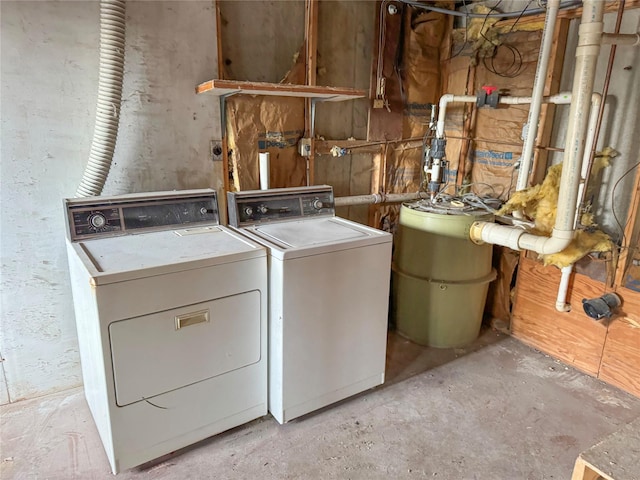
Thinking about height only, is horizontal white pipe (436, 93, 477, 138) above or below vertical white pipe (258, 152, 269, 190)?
above

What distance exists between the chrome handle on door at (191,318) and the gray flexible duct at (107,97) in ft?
2.51

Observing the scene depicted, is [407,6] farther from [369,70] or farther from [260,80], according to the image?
[260,80]

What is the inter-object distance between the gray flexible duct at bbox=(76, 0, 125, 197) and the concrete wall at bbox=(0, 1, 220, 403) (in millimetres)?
135

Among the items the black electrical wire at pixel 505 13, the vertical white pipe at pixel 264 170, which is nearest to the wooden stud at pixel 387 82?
the black electrical wire at pixel 505 13

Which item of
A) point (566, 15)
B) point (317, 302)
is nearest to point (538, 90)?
point (566, 15)

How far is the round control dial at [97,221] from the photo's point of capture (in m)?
1.88

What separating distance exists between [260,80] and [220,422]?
1812mm

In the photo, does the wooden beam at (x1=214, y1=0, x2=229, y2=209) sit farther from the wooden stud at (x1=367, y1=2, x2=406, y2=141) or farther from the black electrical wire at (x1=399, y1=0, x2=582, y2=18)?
the black electrical wire at (x1=399, y1=0, x2=582, y2=18)

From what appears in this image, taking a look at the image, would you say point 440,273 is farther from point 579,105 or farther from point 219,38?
point 219,38

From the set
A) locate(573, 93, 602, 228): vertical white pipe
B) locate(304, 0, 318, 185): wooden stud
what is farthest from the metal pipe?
locate(304, 0, 318, 185): wooden stud

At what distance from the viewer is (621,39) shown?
2023 millimetres

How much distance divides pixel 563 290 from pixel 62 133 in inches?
108

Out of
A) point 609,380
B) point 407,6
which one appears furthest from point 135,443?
point 407,6

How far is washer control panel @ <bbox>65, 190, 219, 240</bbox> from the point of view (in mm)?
1853
